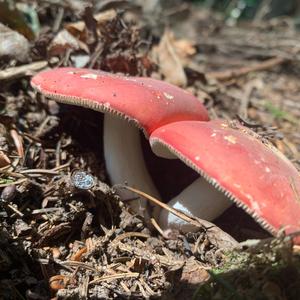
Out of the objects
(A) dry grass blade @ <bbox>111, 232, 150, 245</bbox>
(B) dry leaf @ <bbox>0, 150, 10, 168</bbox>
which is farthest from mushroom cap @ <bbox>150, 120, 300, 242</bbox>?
(B) dry leaf @ <bbox>0, 150, 10, 168</bbox>

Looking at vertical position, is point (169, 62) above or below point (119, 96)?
below

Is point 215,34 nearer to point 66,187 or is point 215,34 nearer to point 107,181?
point 107,181

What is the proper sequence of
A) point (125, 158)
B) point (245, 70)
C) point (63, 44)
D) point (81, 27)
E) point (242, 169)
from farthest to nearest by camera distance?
point (245, 70) < point (81, 27) < point (63, 44) < point (125, 158) < point (242, 169)

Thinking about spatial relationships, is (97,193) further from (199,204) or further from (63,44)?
(63,44)

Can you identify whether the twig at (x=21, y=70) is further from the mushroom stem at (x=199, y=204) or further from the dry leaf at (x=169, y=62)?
the mushroom stem at (x=199, y=204)

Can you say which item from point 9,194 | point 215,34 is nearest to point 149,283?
point 9,194

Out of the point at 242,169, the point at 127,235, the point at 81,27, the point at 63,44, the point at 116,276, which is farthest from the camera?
the point at 81,27

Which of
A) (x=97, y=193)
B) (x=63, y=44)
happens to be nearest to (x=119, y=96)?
(x=97, y=193)

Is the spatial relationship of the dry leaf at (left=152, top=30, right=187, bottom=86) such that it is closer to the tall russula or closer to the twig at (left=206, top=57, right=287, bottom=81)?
the twig at (left=206, top=57, right=287, bottom=81)
